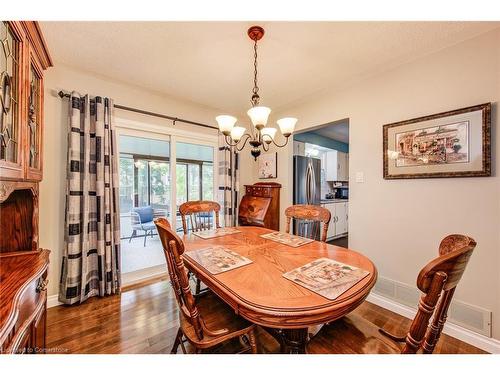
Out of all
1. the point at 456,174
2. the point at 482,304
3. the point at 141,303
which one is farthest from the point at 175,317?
the point at 456,174

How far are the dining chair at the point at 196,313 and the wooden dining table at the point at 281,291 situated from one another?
14cm

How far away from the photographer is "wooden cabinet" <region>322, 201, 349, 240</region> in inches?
162

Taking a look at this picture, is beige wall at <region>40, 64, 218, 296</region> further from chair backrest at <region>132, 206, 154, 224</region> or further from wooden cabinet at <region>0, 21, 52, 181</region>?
chair backrest at <region>132, 206, 154, 224</region>

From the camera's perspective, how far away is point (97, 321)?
1799 millimetres

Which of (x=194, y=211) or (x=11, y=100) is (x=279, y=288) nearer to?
(x=194, y=211)

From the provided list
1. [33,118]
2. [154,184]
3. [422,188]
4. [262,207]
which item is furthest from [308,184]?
[33,118]

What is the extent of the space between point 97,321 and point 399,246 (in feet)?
9.29

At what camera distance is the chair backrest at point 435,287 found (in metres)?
0.60

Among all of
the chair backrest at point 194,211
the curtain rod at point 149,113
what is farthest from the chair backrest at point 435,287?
the curtain rod at point 149,113

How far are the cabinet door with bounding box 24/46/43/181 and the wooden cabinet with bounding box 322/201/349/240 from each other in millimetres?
3953

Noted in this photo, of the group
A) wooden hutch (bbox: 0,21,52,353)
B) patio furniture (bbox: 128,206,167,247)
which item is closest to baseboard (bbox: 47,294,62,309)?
wooden hutch (bbox: 0,21,52,353)

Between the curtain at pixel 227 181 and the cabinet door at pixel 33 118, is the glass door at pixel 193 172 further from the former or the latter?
the cabinet door at pixel 33 118

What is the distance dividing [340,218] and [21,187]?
182 inches

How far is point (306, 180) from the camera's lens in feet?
11.5
